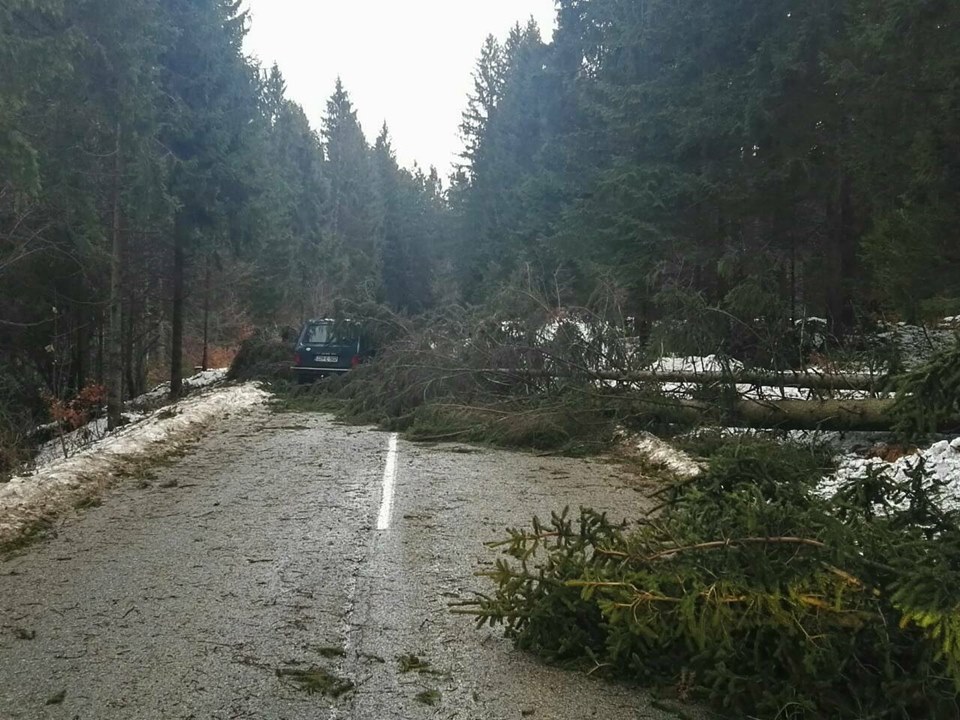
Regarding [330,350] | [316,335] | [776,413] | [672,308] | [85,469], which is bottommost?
[85,469]

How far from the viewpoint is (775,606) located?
144 inches

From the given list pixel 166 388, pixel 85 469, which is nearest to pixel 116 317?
pixel 85 469

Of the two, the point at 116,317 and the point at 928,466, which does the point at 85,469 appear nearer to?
the point at 928,466

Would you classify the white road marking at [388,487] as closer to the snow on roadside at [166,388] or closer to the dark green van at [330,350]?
the dark green van at [330,350]

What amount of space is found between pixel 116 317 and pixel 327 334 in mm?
4755

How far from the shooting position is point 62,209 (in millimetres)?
17828

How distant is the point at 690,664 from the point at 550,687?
0.68 m

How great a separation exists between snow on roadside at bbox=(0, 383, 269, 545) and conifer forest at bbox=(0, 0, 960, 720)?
1689mm

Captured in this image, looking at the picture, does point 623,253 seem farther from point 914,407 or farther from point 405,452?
point 914,407

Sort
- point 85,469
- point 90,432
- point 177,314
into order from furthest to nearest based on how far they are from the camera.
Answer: point 177,314
point 90,432
point 85,469

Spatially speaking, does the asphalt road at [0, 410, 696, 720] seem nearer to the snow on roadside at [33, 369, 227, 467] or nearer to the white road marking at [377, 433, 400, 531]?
the white road marking at [377, 433, 400, 531]

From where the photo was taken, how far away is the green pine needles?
3.46 meters

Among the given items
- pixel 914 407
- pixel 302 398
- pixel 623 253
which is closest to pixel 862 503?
pixel 914 407

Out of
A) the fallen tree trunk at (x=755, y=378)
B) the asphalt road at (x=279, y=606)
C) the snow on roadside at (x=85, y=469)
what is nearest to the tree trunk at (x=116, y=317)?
the snow on roadside at (x=85, y=469)
